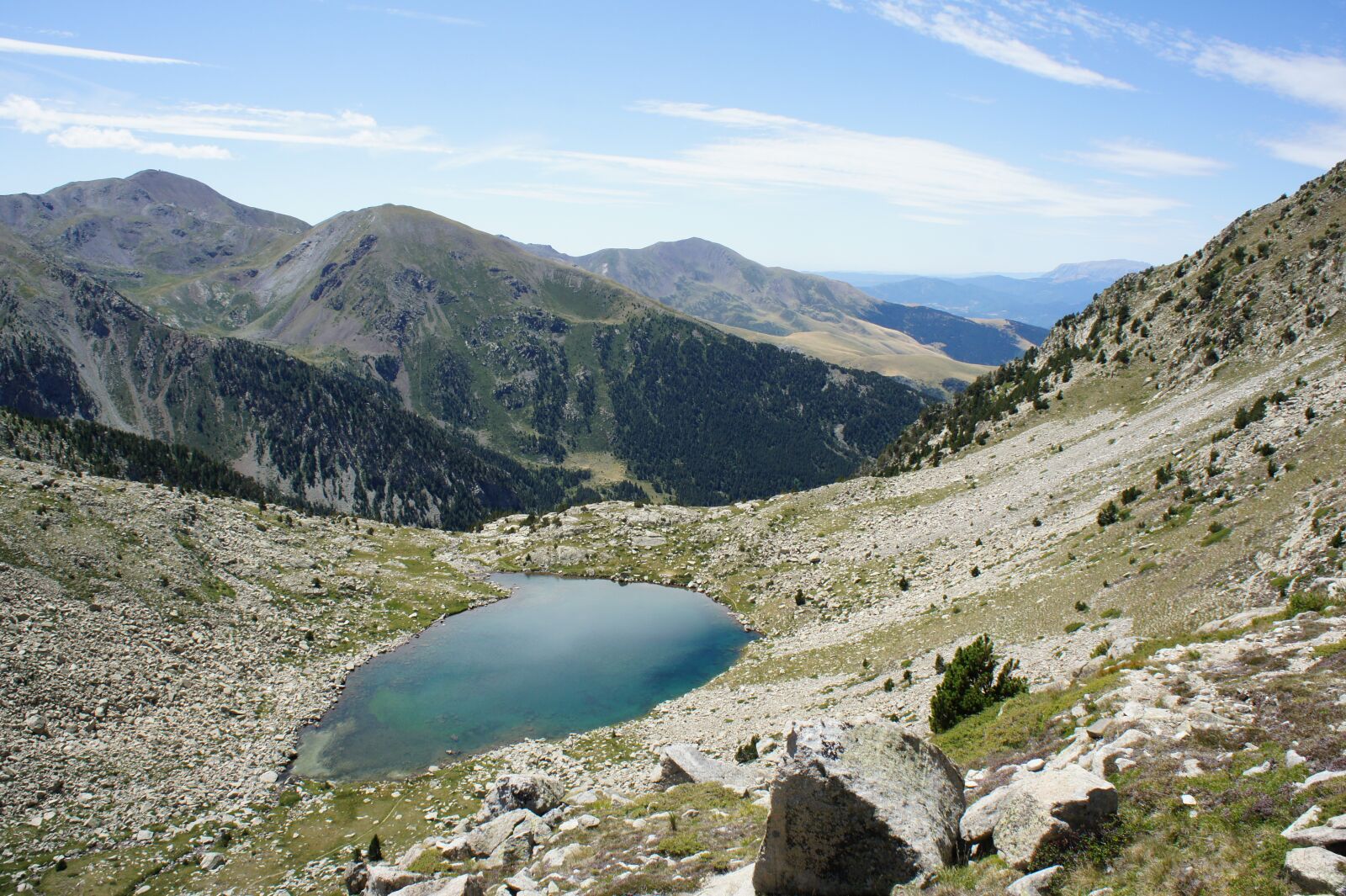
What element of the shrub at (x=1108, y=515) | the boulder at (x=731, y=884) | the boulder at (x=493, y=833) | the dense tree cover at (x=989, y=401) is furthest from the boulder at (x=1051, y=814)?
the dense tree cover at (x=989, y=401)

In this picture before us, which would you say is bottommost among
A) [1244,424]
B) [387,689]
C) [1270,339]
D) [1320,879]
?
[387,689]

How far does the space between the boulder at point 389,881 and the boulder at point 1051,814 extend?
1831 centimetres

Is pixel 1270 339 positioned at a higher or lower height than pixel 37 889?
higher

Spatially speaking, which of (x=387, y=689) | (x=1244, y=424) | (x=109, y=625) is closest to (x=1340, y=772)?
(x=1244, y=424)

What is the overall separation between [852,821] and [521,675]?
4958cm

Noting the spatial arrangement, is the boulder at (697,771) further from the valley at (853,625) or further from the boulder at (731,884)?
the boulder at (731,884)

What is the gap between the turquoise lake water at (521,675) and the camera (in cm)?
4728

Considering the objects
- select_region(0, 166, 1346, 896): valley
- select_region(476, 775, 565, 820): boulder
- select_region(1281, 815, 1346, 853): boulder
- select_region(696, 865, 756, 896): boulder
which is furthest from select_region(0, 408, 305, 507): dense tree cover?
select_region(1281, 815, 1346, 853): boulder

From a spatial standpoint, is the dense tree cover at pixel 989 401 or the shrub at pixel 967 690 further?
the dense tree cover at pixel 989 401

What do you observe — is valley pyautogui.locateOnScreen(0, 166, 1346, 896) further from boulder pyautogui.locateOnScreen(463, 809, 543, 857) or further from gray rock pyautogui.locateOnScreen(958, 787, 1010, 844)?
gray rock pyautogui.locateOnScreen(958, 787, 1010, 844)

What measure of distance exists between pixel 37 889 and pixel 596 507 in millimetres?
76351

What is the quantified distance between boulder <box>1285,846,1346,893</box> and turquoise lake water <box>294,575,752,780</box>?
44.2 meters

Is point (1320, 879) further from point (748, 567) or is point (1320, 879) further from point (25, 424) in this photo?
point (25, 424)

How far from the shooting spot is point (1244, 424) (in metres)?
46.5
